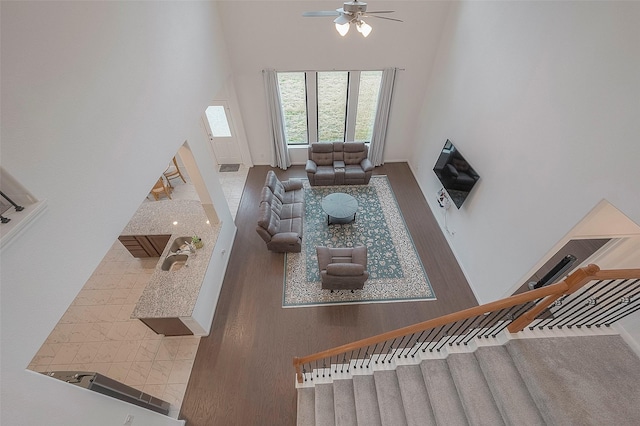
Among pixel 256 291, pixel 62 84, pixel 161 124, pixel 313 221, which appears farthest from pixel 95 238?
pixel 313 221

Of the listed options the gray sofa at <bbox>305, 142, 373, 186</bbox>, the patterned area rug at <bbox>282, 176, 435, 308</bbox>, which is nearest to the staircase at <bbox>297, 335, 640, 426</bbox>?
the patterned area rug at <bbox>282, 176, 435, 308</bbox>

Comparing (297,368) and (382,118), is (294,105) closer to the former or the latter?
(382,118)

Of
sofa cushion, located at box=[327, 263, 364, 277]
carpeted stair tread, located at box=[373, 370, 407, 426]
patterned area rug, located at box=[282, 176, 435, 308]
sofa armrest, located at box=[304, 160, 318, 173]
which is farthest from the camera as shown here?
sofa armrest, located at box=[304, 160, 318, 173]

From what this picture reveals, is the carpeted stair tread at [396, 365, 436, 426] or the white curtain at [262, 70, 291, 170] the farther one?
the white curtain at [262, 70, 291, 170]

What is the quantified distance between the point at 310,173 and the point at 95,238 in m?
5.03

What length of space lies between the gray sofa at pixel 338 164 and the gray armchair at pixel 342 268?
2528mm

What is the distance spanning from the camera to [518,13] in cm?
374

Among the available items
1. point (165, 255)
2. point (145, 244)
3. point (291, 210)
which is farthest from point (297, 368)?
point (145, 244)

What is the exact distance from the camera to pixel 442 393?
286 centimetres

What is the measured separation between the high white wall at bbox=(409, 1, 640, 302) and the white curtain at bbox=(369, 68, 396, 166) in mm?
1257

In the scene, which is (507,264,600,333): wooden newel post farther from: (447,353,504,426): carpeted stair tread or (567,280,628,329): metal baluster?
(447,353,504,426): carpeted stair tread

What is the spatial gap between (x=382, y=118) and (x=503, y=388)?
6113 millimetres

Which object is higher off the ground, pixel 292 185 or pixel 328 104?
pixel 328 104

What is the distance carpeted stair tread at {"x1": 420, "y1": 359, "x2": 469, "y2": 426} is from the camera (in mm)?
2707
